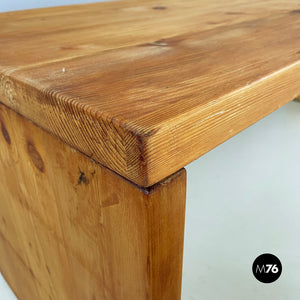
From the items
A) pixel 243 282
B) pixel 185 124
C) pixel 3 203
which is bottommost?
pixel 243 282

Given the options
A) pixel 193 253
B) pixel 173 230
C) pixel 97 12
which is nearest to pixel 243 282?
pixel 193 253

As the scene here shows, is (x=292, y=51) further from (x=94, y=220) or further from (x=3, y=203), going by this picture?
(x=3, y=203)

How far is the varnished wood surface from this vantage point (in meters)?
0.26

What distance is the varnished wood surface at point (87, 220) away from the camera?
10.4 inches

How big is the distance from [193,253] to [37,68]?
0.53 metres

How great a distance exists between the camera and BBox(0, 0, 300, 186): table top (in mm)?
231

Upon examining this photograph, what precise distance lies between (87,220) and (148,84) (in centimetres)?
14

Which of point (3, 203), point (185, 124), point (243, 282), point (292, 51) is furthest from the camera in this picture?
point (243, 282)

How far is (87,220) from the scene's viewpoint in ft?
1.05

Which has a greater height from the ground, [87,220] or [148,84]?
[148,84]

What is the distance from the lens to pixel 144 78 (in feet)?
0.98

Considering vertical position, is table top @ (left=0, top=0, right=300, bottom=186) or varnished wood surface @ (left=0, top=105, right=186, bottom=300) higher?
table top @ (left=0, top=0, right=300, bottom=186)

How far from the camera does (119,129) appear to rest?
0.22 meters

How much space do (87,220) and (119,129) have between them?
13 centimetres
